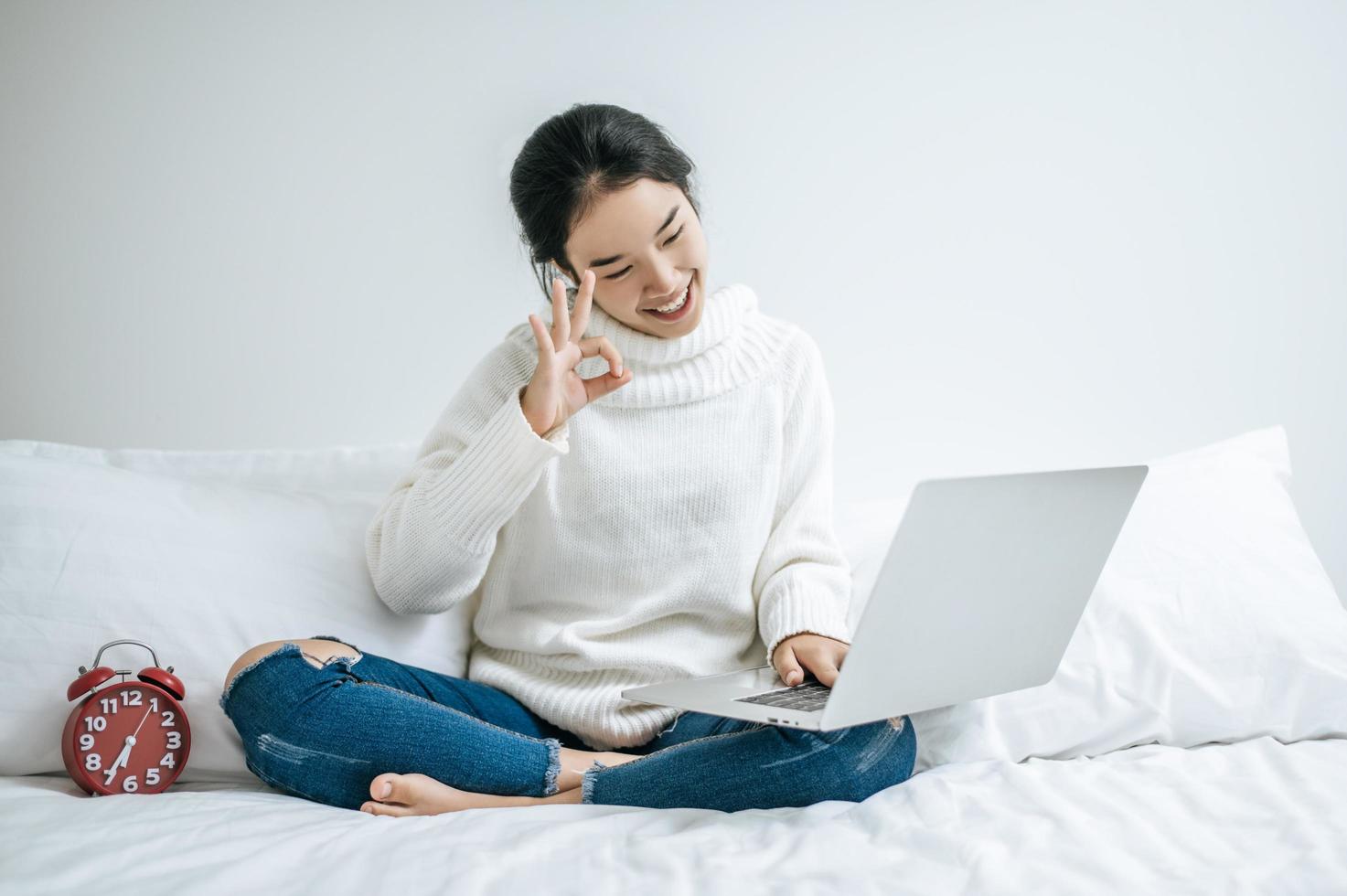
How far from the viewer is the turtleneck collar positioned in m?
1.18

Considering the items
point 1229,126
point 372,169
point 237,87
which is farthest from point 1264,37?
point 237,87

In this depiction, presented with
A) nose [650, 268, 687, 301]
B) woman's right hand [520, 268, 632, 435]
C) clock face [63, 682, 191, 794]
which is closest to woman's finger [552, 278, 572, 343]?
woman's right hand [520, 268, 632, 435]

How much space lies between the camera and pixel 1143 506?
4.06ft

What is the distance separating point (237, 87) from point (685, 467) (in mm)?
942

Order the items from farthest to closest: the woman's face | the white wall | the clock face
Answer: the white wall < the woman's face < the clock face

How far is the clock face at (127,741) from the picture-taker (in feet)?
3.16

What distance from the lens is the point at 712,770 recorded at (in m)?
0.90

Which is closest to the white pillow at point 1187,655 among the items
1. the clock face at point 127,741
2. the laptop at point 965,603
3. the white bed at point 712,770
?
the white bed at point 712,770

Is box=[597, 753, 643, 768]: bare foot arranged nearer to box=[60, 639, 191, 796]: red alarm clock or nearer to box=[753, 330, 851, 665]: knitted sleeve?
box=[753, 330, 851, 665]: knitted sleeve

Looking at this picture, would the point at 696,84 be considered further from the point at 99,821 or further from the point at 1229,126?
the point at 99,821

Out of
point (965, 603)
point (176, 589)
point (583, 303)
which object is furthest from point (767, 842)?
point (176, 589)

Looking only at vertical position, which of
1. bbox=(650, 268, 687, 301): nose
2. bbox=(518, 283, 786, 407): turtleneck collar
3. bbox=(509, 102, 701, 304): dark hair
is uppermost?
bbox=(509, 102, 701, 304): dark hair

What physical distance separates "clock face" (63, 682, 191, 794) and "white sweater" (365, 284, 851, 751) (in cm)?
25

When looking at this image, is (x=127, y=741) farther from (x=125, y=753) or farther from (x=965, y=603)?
(x=965, y=603)
